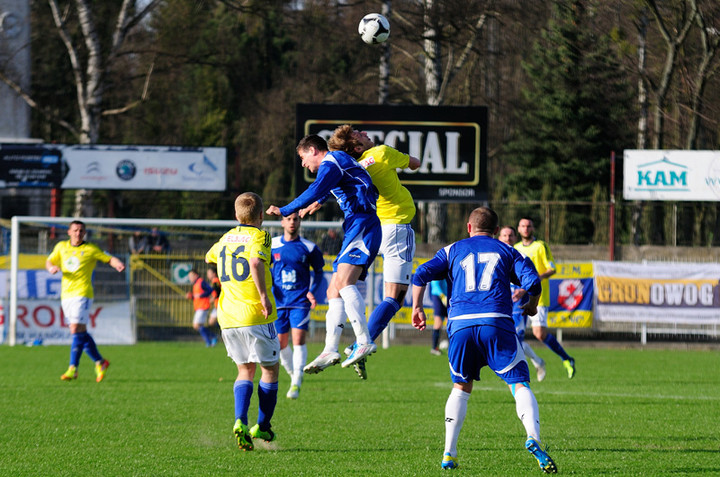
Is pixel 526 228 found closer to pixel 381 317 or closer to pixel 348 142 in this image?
pixel 381 317

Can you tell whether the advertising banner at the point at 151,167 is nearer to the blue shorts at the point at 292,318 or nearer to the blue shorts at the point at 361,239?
the blue shorts at the point at 292,318

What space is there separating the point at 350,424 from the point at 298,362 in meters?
2.61

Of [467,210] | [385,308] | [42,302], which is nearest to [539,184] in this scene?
[467,210]

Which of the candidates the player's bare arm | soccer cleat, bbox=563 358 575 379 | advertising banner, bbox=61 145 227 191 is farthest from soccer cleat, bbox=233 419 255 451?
advertising banner, bbox=61 145 227 191

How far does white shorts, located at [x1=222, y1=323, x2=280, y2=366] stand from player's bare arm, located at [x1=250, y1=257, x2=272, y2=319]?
24 cm

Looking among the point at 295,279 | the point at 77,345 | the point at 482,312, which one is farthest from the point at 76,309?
the point at 482,312

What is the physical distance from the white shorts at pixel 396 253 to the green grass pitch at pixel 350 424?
1.45m

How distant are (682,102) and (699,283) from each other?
4271mm

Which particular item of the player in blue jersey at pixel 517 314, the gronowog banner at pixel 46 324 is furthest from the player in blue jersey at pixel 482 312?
the gronowog banner at pixel 46 324

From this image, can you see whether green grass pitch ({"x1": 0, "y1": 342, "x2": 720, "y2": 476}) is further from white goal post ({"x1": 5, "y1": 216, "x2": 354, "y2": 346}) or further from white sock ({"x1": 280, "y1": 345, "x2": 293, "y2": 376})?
white goal post ({"x1": 5, "y1": 216, "x2": 354, "y2": 346})

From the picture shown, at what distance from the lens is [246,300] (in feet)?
24.9

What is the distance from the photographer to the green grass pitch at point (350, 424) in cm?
706

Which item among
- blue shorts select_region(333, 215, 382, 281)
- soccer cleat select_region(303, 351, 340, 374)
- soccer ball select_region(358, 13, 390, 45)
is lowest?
soccer cleat select_region(303, 351, 340, 374)

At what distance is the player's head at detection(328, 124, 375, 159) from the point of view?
787 centimetres
